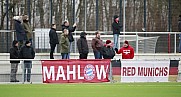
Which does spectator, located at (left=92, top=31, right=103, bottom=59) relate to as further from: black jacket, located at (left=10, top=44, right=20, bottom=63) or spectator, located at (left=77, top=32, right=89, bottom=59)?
black jacket, located at (left=10, top=44, right=20, bottom=63)

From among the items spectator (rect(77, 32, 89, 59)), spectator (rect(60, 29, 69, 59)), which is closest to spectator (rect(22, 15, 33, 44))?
spectator (rect(60, 29, 69, 59))

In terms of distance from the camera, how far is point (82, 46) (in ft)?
106

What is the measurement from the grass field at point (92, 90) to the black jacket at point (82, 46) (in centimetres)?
396

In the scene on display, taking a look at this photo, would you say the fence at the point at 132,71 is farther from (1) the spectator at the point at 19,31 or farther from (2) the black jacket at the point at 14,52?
(1) the spectator at the point at 19,31

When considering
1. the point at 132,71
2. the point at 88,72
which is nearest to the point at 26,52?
the point at 88,72

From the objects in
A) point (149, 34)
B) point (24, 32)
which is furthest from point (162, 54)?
point (24, 32)

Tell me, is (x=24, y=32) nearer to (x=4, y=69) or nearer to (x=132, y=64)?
(x=4, y=69)

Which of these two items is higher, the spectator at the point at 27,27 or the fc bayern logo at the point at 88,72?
the spectator at the point at 27,27

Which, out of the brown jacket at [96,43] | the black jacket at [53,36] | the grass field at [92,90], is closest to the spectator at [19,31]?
the black jacket at [53,36]

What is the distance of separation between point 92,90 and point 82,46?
25.2 ft

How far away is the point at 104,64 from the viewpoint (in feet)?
96.8

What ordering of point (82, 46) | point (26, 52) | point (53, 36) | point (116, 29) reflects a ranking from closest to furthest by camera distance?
point (26, 52) < point (82, 46) < point (53, 36) < point (116, 29)

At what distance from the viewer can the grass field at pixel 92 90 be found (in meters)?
22.6

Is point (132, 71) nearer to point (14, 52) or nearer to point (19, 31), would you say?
point (14, 52)
